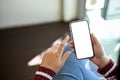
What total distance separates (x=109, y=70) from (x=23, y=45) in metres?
1.03

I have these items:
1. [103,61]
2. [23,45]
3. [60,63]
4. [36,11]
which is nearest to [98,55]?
[103,61]

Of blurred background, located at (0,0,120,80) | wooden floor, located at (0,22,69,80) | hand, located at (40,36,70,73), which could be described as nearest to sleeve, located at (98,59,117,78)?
hand, located at (40,36,70,73)

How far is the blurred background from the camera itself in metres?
1.37

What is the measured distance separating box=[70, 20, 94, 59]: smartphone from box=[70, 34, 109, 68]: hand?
Result: 2cm

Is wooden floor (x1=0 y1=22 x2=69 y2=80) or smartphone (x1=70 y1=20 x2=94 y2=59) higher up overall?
smartphone (x1=70 y1=20 x2=94 y2=59)

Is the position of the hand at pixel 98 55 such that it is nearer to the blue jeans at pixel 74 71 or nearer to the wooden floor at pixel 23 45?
the blue jeans at pixel 74 71

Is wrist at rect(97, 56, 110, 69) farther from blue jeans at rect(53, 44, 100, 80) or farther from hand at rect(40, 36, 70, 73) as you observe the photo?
hand at rect(40, 36, 70, 73)

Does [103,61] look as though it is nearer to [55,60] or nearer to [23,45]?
[55,60]

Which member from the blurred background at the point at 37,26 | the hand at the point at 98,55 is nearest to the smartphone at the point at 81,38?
the hand at the point at 98,55

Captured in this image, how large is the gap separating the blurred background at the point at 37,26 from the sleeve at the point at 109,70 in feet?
2.02

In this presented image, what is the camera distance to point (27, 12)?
5.74 ft

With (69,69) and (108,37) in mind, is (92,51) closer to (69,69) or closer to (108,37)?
(69,69)

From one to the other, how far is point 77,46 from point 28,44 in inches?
40.5

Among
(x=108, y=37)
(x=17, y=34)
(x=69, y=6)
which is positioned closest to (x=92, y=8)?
(x=108, y=37)
